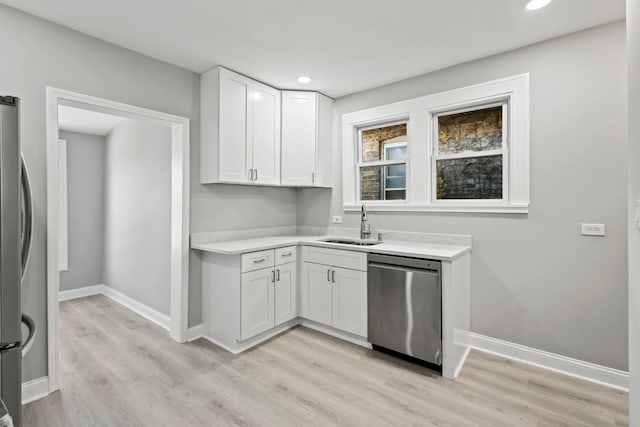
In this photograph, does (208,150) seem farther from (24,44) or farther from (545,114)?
(545,114)

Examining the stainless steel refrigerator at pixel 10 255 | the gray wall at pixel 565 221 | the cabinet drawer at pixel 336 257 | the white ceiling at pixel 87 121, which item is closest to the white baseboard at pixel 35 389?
the stainless steel refrigerator at pixel 10 255

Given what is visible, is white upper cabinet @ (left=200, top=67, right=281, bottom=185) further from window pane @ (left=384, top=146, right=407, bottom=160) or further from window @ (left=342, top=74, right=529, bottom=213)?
window pane @ (left=384, top=146, right=407, bottom=160)

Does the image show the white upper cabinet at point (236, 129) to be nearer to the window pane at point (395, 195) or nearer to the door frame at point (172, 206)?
the door frame at point (172, 206)

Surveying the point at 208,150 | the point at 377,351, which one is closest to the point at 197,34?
the point at 208,150

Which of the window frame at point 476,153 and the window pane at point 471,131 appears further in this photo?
the window pane at point 471,131

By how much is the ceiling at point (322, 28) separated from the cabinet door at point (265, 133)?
0.38 meters

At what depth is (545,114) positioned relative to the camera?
2520 mm

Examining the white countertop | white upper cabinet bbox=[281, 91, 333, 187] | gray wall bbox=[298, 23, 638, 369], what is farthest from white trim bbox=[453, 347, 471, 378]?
white upper cabinet bbox=[281, 91, 333, 187]

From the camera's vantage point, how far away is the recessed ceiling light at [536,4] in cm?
204

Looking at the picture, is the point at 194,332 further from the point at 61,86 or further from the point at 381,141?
the point at 381,141

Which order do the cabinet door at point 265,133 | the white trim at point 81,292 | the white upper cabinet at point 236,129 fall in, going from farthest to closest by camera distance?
the white trim at point 81,292 < the cabinet door at point 265,133 < the white upper cabinet at point 236,129

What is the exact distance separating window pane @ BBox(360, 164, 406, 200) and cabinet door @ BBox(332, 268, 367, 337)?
1088mm

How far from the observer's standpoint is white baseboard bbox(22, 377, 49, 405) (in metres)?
2.07

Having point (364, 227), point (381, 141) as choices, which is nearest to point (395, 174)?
point (381, 141)
